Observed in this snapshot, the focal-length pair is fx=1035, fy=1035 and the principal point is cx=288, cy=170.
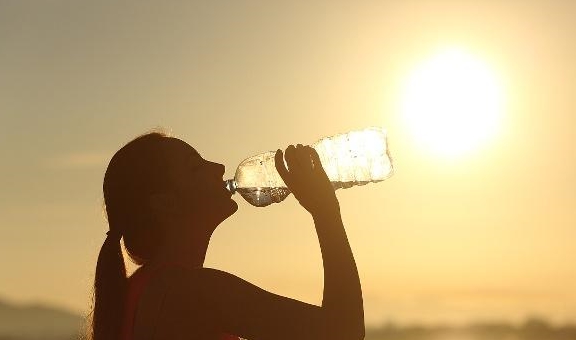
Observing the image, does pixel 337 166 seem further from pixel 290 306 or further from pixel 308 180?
pixel 290 306

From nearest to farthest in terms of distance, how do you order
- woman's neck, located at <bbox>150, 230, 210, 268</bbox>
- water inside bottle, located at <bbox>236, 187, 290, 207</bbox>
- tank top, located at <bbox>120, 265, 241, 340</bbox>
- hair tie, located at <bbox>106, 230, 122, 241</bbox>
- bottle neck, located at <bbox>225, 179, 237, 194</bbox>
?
tank top, located at <bbox>120, 265, 241, 340</bbox> < woman's neck, located at <bbox>150, 230, 210, 268</bbox> < hair tie, located at <bbox>106, 230, 122, 241</bbox> < bottle neck, located at <bbox>225, 179, 237, 194</bbox> < water inside bottle, located at <bbox>236, 187, 290, 207</bbox>

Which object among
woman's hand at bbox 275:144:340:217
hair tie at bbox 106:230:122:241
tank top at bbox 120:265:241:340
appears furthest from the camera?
hair tie at bbox 106:230:122:241

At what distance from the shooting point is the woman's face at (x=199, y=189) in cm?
397

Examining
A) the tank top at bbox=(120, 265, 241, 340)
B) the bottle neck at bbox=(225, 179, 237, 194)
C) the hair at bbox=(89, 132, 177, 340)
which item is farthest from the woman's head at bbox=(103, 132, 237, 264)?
the bottle neck at bbox=(225, 179, 237, 194)

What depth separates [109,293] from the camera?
394 centimetres

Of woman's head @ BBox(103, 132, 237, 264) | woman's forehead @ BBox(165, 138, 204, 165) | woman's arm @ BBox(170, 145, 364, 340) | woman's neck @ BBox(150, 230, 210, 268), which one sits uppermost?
woman's forehead @ BBox(165, 138, 204, 165)

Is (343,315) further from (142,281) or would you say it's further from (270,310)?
(142,281)

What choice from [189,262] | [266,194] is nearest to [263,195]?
[266,194]

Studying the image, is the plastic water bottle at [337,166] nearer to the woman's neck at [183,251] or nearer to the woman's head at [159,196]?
the woman's head at [159,196]

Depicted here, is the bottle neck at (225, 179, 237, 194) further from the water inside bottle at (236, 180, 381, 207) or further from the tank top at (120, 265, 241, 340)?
the tank top at (120, 265, 241, 340)

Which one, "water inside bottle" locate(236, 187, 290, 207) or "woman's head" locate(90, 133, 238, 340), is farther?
"water inside bottle" locate(236, 187, 290, 207)

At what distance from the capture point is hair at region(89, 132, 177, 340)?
12.9 ft

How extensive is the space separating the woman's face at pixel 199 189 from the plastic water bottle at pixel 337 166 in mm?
1411

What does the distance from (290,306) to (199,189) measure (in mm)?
762
